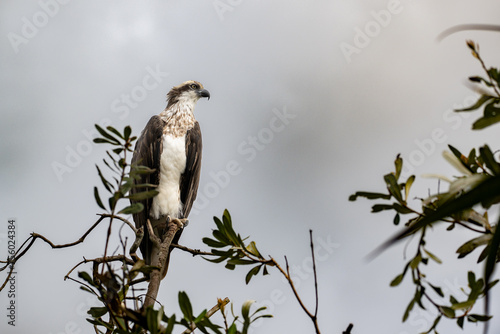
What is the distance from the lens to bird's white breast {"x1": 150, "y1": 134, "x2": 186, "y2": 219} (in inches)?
188

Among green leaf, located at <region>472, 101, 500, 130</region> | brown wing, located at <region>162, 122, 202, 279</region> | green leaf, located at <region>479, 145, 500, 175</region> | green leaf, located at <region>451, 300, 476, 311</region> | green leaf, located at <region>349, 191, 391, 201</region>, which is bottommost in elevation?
green leaf, located at <region>451, 300, 476, 311</region>

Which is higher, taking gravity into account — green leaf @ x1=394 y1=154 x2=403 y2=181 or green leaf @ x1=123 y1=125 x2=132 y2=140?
green leaf @ x1=123 y1=125 x2=132 y2=140

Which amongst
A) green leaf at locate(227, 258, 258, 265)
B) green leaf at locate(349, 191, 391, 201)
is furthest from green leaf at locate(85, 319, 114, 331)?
green leaf at locate(349, 191, 391, 201)

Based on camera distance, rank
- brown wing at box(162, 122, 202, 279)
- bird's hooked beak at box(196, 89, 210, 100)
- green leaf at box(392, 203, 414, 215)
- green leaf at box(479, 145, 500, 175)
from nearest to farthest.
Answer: green leaf at box(479, 145, 500, 175) < green leaf at box(392, 203, 414, 215) < brown wing at box(162, 122, 202, 279) < bird's hooked beak at box(196, 89, 210, 100)

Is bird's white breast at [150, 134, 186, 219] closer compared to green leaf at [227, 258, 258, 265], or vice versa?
green leaf at [227, 258, 258, 265]

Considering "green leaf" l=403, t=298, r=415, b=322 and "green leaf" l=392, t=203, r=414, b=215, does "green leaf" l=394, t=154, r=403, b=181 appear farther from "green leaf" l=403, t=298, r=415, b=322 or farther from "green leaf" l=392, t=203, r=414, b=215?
"green leaf" l=403, t=298, r=415, b=322

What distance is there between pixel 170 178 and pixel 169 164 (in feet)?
0.47

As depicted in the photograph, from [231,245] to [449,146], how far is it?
905mm

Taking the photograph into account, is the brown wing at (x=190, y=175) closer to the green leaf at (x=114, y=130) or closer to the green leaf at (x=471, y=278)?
the green leaf at (x=114, y=130)

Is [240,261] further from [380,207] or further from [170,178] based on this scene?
[170,178]

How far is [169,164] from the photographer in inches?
191

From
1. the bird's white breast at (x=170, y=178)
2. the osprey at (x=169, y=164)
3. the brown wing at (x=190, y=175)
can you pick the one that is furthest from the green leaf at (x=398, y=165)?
the brown wing at (x=190, y=175)

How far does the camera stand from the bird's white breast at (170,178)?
4.77 meters

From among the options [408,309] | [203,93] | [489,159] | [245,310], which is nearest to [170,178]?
[203,93]
